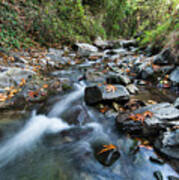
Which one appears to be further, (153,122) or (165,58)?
(165,58)

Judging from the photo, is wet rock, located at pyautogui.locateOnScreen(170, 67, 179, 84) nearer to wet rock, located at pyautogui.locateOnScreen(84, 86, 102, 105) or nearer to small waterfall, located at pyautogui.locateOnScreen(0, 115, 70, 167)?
wet rock, located at pyautogui.locateOnScreen(84, 86, 102, 105)

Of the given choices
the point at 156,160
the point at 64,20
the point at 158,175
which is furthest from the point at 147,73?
the point at 64,20

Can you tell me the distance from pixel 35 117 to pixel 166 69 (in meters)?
4.70

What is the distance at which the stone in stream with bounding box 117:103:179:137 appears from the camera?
239 cm

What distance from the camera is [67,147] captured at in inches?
97.3

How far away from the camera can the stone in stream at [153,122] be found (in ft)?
7.83

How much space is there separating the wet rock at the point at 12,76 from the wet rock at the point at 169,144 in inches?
162

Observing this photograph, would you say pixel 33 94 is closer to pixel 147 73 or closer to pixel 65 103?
pixel 65 103

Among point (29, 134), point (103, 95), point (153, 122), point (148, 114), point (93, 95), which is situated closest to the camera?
point (153, 122)

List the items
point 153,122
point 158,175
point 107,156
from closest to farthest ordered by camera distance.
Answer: point 158,175 → point 107,156 → point 153,122

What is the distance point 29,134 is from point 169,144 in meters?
2.85

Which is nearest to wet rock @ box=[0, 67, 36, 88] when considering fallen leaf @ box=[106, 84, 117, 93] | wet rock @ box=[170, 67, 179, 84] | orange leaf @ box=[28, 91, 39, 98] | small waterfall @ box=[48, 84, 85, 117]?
orange leaf @ box=[28, 91, 39, 98]

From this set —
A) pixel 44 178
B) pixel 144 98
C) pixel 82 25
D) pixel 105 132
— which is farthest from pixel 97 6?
pixel 44 178

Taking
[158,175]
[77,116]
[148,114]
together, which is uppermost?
[77,116]
